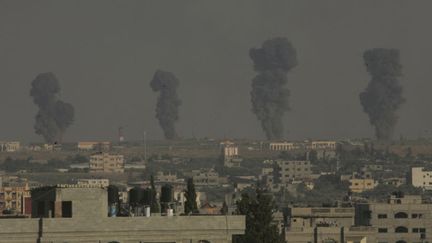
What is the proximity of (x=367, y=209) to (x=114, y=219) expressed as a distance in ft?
239

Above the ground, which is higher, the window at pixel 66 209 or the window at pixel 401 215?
the window at pixel 66 209

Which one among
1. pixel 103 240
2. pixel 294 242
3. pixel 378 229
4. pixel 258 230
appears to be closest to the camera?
pixel 103 240

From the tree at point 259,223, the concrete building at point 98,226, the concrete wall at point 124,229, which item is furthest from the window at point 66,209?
the tree at point 259,223

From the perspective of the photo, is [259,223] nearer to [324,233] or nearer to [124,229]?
[124,229]

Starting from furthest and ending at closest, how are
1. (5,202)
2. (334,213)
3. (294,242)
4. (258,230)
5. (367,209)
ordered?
(5,202) < (334,213) < (367,209) < (294,242) < (258,230)

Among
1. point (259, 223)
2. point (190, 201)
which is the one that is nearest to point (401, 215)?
point (190, 201)

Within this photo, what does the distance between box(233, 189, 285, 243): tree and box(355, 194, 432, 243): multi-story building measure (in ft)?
182

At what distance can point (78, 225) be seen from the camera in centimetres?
4169

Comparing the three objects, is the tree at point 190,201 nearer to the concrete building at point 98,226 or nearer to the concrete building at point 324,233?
the concrete building at point 98,226

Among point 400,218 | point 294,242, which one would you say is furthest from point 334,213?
point 294,242

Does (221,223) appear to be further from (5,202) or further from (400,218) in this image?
(5,202)

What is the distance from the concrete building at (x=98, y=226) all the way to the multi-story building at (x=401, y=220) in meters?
63.4

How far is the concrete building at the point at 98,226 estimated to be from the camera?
1630 inches

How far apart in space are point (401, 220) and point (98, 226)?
69719mm
